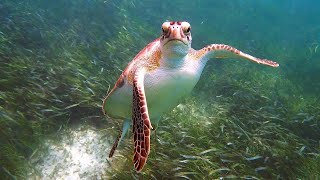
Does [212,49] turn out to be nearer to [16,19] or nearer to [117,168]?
[117,168]

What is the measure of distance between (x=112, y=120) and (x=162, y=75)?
210cm

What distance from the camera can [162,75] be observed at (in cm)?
320

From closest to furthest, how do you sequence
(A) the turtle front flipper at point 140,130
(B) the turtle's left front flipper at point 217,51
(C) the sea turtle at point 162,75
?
(A) the turtle front flipper at point 140,130 < (C) the sea turtle at point 162,75 < (B) the turtle's left front flipper at point 217,51

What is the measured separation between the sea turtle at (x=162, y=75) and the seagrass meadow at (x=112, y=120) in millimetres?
867

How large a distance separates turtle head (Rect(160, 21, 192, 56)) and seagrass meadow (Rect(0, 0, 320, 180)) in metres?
1.58

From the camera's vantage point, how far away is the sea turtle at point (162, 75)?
283 cm

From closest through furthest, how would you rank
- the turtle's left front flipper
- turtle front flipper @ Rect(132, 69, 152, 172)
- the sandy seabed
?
turtle front flipper @ Rect(132, 69, 152, 172)
the turtle's left front flipper
the sandy seabed

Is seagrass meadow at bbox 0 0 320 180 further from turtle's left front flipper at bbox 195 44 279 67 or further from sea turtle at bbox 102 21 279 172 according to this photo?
turtle's left front flipper at bbox 195 44 279 67

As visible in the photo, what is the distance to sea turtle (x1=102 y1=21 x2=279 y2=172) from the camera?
2.83 m


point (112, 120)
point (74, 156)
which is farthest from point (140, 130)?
point (112, 120)

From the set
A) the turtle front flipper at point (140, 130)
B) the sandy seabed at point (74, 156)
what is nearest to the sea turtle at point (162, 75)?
the turtle front flipper at point (140, 130)

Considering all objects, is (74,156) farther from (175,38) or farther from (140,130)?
(175,38)

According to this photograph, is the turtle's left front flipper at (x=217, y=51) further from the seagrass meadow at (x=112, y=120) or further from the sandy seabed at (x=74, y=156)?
the sandy seabed at (x=74, y=156)

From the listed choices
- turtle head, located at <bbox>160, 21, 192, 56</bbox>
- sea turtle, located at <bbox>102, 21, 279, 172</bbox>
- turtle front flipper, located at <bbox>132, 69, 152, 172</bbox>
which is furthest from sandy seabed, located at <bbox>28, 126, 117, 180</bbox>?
turtle head, located at <bbox>160, 21, 192, 56</bbox>
